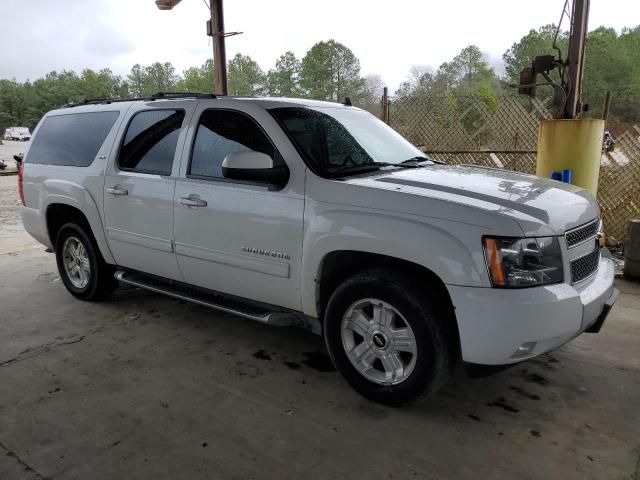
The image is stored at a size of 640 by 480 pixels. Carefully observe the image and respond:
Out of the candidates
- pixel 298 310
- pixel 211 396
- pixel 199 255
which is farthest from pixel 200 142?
pixel 211 396

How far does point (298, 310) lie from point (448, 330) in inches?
40.8

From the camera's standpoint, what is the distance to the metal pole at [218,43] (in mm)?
8886

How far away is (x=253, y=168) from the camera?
3211 millimetres

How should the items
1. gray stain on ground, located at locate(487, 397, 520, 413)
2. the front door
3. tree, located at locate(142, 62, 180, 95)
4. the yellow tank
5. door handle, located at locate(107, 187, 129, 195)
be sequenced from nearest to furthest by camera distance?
gray stain on ground, located at locate(487, 397, 520, 413)
the front door
door handle, located at locate(107, 187, 129, 195)
the yellow tank
tree, located at locate(142, 62, 180, 95)

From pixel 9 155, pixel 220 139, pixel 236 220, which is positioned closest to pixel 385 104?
pixel 220 139

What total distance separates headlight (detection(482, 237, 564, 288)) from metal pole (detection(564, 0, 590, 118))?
4.56 meters

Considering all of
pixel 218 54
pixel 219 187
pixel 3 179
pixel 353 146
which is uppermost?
pixel 218 54

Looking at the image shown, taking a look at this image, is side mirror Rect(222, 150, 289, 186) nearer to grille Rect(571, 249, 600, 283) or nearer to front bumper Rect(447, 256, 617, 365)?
front bumper Rect(447, 256, 617, 365)

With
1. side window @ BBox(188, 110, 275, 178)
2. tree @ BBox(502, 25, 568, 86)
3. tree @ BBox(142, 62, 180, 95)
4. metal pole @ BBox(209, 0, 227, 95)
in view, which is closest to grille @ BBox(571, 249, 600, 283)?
side window @ BBox(188, 110, 275, 178)

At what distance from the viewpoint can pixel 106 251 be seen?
4648mm

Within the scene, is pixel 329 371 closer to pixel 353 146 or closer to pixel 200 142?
pixel 353 146

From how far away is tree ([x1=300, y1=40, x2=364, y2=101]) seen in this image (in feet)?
205

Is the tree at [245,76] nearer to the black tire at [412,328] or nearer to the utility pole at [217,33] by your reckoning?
the utility pole at [217,33]

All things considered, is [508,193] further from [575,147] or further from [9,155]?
[9,155]
